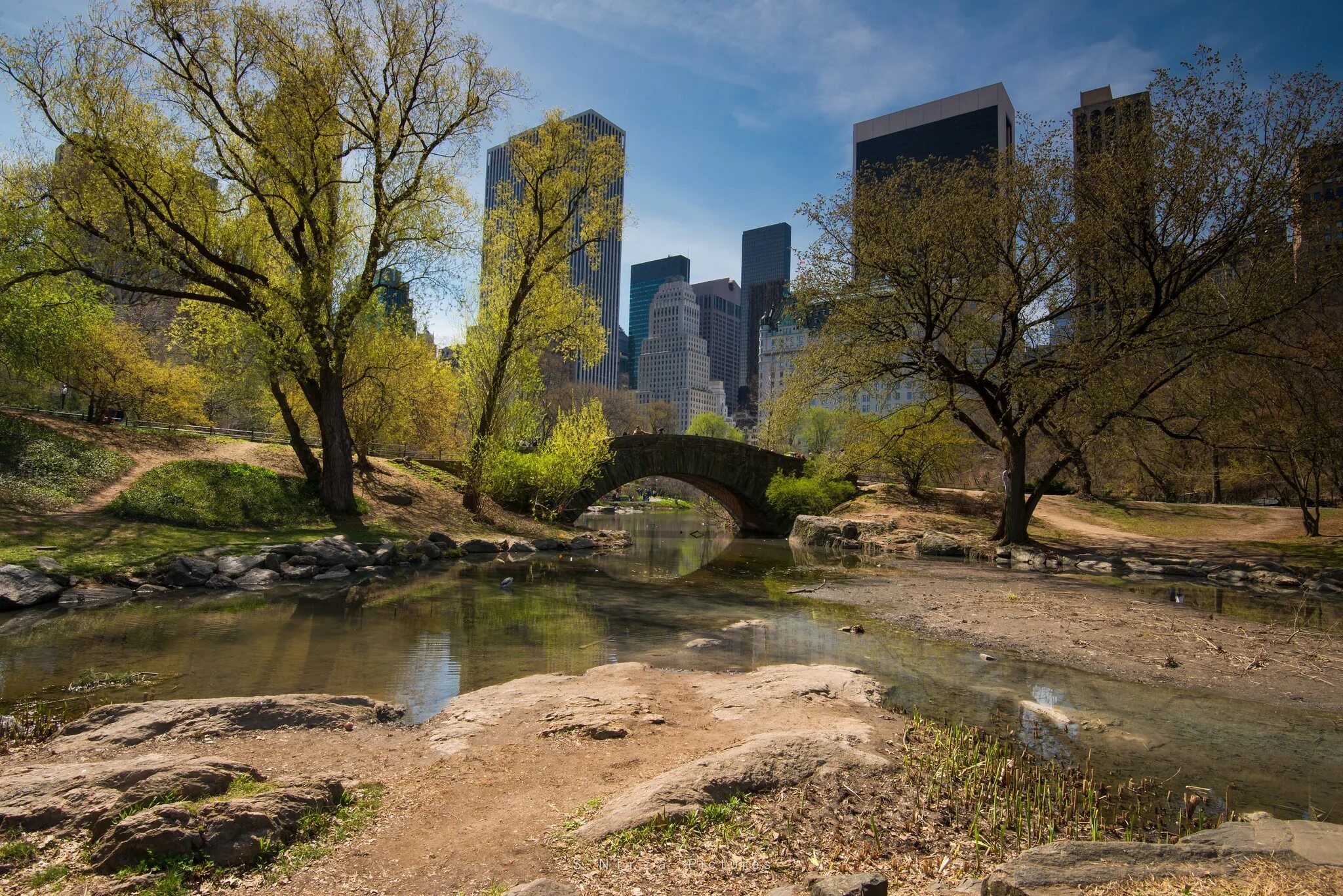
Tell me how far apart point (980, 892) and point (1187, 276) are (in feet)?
78.0

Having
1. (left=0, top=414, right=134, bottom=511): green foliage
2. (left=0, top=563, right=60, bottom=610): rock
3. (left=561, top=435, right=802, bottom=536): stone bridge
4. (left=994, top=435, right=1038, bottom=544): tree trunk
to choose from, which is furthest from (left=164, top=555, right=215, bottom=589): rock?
(left=994, top=435, right=1038, bottom=544): tree trunk

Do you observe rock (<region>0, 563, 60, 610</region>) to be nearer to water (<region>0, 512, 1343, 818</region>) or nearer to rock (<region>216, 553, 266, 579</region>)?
water (<region>0, 512, 1343, 818</region>)

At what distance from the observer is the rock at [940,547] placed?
2631cm

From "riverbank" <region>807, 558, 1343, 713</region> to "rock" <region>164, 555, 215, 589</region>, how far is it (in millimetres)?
13206

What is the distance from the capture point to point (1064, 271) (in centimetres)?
2344

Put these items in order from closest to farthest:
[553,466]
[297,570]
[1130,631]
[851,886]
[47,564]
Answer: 1. [851,886]
2. [1130,631]
3. [47,564]
4. [297,570]
5. [553,466]

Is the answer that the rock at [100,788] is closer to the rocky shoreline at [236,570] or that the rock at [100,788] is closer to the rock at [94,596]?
the rock at [94,596]

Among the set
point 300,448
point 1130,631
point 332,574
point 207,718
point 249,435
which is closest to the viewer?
point 207,718

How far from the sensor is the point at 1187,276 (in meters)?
21.3

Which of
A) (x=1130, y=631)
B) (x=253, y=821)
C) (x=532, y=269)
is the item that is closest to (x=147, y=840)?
(x=253, y=821)

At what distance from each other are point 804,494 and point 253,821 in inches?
1269

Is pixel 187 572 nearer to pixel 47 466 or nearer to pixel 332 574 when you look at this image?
pixel 332 574

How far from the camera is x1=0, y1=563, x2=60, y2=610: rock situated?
38.7 ft

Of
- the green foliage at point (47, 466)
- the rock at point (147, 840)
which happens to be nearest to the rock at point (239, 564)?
the green foliage at point (47, 466)
